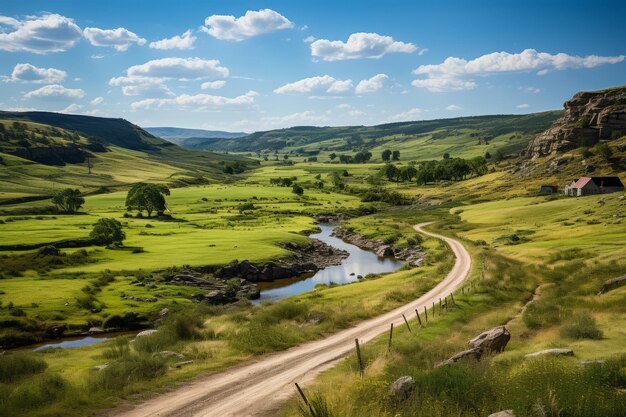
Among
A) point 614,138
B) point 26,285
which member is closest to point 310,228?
point 26,285

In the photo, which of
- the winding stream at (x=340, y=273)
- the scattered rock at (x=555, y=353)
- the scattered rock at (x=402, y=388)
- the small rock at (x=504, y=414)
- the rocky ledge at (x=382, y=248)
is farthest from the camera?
the rocky ledge at (x=382, y=248)

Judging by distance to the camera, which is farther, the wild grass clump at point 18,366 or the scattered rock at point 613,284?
the scattered rock at point 613,284

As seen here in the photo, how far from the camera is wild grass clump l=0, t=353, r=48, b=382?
2448 cm

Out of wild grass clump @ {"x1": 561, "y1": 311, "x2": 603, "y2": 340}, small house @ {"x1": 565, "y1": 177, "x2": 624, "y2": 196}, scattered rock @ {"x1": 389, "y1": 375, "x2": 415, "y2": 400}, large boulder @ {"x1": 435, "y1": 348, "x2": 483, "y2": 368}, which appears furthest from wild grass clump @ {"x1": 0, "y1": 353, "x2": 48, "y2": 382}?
small house @ {"x1": 565, "y1": 177, "x2": 624, "y2": 196}

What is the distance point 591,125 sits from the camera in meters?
185

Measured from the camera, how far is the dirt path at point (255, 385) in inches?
723

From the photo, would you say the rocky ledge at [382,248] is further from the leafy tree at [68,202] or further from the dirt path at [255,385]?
A: the leafy tree at [68,202]

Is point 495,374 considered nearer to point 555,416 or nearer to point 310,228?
point 555,416

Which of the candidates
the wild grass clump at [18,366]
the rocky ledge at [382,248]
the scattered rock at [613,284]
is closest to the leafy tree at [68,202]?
the rocky ledge at [382,248]

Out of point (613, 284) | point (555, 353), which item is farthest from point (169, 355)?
point (613, 284)

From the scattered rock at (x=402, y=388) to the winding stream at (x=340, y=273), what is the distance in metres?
48.5

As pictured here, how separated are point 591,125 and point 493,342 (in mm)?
196388

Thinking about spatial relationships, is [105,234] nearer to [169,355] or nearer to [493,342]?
[169,355]

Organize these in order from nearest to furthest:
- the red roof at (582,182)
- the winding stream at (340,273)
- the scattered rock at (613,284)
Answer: the scattered rock at (613,284) → the winding stream at (340,273) → the red roof at (582,182)
